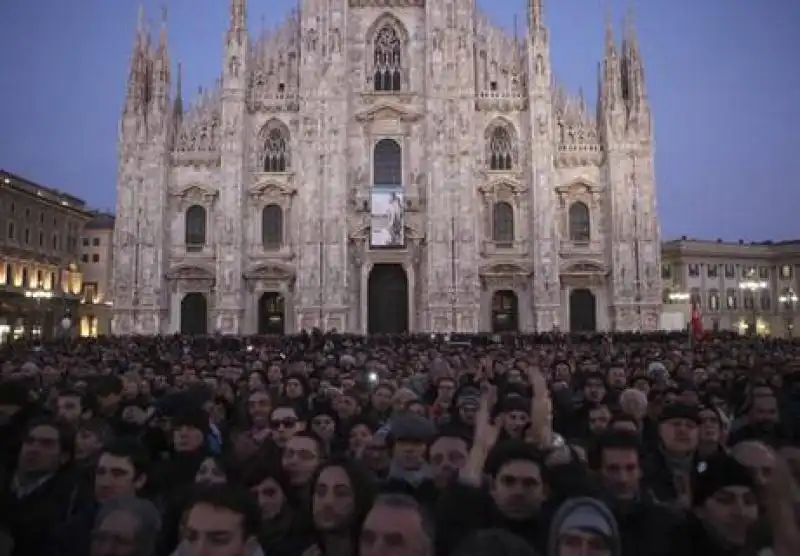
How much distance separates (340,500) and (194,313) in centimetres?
4108

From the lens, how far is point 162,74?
44.5 m

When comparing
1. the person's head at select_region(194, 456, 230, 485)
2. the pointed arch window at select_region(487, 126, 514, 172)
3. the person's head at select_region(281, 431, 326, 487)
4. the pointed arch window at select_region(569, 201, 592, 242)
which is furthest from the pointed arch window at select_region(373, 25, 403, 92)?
the person's head at select_region(194, 456, 230, 485)

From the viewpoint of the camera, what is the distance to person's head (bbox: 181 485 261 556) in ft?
12.6

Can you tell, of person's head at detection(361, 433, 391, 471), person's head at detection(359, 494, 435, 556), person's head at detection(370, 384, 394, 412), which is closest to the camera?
person's head at detection(359, 494, 435, 556)

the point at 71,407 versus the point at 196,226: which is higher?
the point at 196,226

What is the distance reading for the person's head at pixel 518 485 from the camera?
4730 millimetres

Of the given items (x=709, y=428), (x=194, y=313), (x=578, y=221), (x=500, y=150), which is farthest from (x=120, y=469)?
(x=578, y=221)

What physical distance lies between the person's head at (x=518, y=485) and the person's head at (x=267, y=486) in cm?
155

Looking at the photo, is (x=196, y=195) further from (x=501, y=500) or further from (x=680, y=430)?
(x=501, y=500)

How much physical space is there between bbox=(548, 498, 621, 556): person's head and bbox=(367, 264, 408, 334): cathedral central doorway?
4075 cm

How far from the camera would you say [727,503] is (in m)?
4.52

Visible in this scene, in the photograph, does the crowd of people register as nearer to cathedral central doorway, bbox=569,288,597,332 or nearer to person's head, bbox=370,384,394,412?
person's head, bbox=370,384,394,412

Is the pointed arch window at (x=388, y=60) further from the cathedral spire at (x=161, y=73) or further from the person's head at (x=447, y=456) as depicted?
the person's head at (x=447, y=456)

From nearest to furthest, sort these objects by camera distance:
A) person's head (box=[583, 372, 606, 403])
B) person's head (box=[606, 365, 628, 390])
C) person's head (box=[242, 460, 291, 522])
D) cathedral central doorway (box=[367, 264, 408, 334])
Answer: person's head (box=[242, 460, 291, 522]) < person's head (box=[583, 372, 606, 403]) < person's head (box=[606, 365, 628, 390]) < cathedral central doorway (box=[367, 264, 408, 334])
